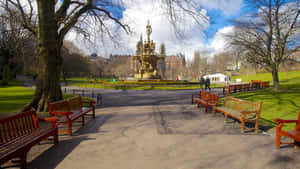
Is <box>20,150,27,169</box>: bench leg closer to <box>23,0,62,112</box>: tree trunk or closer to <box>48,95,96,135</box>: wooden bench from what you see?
<box>48,95,96,135</box>: wooden bench

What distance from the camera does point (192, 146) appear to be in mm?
4461

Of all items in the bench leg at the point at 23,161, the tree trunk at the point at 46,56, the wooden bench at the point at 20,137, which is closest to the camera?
the wooden bench at the point at 20,137

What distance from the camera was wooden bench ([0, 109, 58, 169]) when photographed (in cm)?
329

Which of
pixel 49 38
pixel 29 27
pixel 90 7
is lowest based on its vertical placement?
pixel 49 38

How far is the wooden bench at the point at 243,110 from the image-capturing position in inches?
221

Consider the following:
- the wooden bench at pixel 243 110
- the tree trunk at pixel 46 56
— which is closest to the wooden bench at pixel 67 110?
the tree trunk at pixel 46 56

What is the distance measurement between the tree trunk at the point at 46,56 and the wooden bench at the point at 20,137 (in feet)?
14.8

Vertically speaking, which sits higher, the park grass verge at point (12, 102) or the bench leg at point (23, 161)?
the park grass verge at point (12, 102)

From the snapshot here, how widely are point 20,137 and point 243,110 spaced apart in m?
7.01

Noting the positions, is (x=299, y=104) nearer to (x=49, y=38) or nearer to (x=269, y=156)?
(x=269, y=156)

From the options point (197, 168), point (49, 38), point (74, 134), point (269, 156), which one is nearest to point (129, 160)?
point (197, 168)

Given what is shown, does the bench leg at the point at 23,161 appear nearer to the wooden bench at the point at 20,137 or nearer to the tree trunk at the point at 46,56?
the wooden bench at the point at 20,137

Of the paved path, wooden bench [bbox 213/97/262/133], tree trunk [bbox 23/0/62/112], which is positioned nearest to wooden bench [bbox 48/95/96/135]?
the paved path

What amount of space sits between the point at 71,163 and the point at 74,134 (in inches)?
80.3
